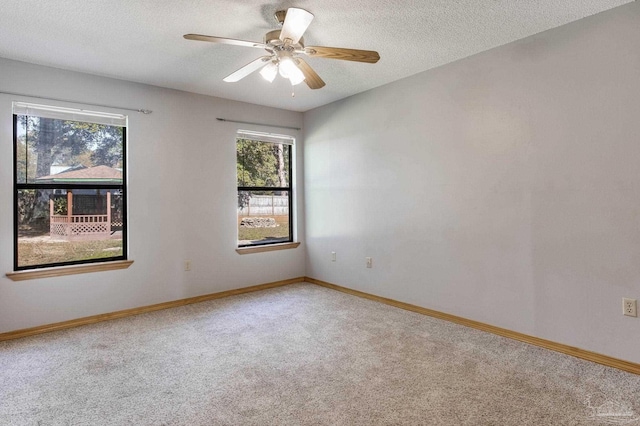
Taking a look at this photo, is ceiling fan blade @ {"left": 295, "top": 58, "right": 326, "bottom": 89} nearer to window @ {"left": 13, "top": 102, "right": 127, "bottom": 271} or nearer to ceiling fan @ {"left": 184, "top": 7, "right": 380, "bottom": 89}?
ceiling fan @ {"left": 184, "top": 7, "right": 380, "bottom": 89}

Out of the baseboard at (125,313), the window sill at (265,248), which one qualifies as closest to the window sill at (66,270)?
the baseboard at (125,313)

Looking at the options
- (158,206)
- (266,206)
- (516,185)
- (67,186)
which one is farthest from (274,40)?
(266,206)

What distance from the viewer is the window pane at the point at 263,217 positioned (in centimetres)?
470

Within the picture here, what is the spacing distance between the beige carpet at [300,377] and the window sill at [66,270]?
54 cm

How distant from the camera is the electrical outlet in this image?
2.38 metres

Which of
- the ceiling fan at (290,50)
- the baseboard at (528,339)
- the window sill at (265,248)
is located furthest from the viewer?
the window sill at (265,248)

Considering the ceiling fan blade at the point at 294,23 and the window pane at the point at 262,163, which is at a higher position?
the ceiling fan blade at the point at 294,23

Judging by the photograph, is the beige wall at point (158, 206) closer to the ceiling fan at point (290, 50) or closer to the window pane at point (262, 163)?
the window pane at point (262, 163)

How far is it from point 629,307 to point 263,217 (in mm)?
3831

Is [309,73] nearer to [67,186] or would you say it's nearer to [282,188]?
[282,188]

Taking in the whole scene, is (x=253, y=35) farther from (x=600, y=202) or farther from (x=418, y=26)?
(x=600, y=202)

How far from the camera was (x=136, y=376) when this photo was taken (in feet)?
7.88

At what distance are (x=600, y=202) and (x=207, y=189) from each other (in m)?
3.78

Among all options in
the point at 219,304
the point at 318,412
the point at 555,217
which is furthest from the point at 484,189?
the point at 219,304
